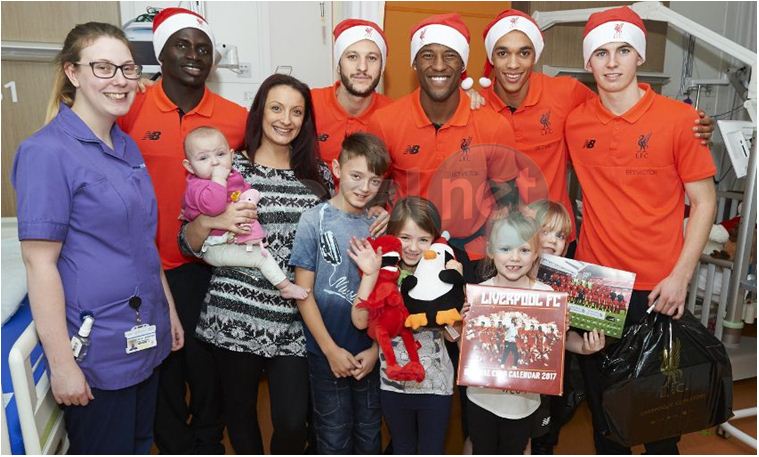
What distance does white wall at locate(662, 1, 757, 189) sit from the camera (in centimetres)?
473

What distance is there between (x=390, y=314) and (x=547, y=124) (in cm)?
121

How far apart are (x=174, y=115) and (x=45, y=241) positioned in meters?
0.90

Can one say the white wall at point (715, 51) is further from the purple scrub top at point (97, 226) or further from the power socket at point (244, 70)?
the purple scrub top at point (97, 226)

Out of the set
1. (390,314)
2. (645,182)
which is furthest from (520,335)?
(645,182)

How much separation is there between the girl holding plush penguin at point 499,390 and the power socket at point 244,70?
2.41 m

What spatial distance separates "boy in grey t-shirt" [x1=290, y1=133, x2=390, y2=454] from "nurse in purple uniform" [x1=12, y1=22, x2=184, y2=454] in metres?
0.52

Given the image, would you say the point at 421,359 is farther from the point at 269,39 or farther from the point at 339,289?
the point at 269,39

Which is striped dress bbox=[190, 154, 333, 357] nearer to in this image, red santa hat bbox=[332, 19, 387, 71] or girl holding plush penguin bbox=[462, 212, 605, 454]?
girl holding plush penguin bbox=[462, 212, 605, 454]

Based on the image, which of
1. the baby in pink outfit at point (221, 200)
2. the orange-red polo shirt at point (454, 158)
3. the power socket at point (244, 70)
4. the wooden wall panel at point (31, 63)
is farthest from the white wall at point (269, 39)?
the baby in pink outfit at point (221, 200)

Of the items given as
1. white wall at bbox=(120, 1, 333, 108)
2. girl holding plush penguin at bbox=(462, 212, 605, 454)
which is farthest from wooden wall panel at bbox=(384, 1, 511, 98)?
girl holding plush penguin at bbox=(462, 212, 605, 454)

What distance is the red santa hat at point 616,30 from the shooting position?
214 cm

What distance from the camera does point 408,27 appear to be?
345 cm

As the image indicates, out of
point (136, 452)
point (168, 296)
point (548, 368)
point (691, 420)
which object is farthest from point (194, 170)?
point (691, 420)

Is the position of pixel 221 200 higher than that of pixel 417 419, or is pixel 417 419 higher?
pixel 221 200
